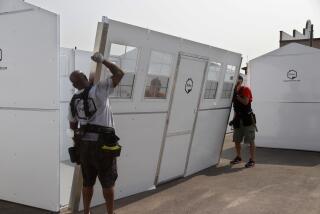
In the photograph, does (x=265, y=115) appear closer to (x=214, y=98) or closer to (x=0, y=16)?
(x=214, y=98)

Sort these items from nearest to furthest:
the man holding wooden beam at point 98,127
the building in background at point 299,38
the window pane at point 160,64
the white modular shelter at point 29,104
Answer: the man holding wooden beam at point 98,127
the white modular shelter at point 29,104
the window pane at point 160,64
the building in background at point 299,38

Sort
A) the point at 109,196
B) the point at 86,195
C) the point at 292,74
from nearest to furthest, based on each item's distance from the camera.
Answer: the point at 109,196 < the point at 86,195 < the point at 292,74

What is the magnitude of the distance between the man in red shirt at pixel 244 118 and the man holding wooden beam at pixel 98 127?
444cm

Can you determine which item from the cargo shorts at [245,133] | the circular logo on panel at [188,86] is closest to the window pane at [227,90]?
the cargo shorts at [245,133]

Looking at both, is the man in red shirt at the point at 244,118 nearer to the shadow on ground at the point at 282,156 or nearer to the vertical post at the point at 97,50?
the shadow on ground at the point at 282,156

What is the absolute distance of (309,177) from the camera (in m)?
7.63

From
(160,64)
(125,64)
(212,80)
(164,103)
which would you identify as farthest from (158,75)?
(212,80)

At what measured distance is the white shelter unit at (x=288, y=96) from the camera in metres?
10.6

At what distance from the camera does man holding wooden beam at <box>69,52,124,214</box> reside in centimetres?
466

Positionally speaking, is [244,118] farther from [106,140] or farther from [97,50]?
[106,140]

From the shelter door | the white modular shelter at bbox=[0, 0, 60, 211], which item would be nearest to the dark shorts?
the white modular shelter at bbox=[0, 0, 60, 211]

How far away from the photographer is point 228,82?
28.6 ft

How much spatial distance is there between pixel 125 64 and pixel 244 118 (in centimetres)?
386

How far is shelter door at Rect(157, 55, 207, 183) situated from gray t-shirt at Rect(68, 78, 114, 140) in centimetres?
230
